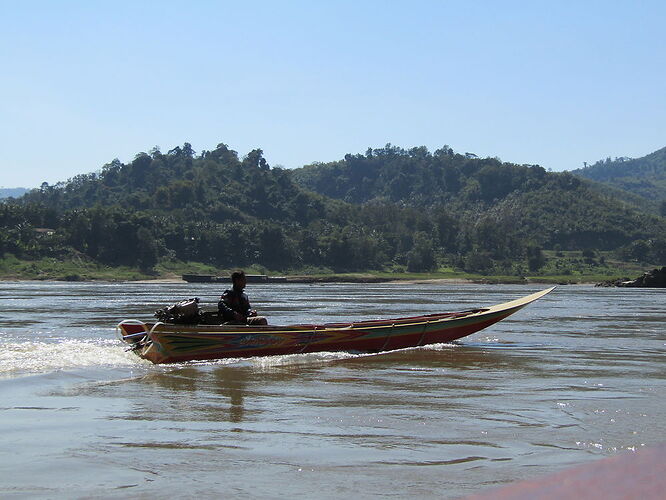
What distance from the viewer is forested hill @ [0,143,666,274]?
10838 cm

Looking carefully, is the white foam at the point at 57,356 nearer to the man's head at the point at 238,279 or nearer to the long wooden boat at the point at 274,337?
the long wooden boat at the point at 274,337

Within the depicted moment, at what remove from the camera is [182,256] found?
114 metres

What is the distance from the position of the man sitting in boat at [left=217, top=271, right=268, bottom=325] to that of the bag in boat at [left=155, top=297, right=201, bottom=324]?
0.76 metres

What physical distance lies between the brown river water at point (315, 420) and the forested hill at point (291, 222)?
91722 mm

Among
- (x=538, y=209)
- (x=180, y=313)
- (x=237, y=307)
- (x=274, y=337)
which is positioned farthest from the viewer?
(x=538, y=209)

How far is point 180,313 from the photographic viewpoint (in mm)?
17562

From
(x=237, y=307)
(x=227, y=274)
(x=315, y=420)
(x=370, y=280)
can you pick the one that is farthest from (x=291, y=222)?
(x=315, y=420)

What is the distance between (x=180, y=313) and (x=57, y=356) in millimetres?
2845

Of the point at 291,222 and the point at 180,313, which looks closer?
the point at 180,313

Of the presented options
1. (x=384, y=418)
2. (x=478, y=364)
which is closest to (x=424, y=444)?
(x=384, y=418)

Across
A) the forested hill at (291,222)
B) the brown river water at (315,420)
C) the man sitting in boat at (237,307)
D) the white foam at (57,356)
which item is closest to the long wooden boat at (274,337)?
the brown river water at (315,420)

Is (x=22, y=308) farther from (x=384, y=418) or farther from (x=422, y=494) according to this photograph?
(x=422, y=494)

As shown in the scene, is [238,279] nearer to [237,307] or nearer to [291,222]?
[237,307]

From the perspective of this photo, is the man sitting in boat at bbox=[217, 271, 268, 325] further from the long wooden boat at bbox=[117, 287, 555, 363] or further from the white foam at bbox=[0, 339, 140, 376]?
the white foam at bbox=[0, 339, 140, 376]
